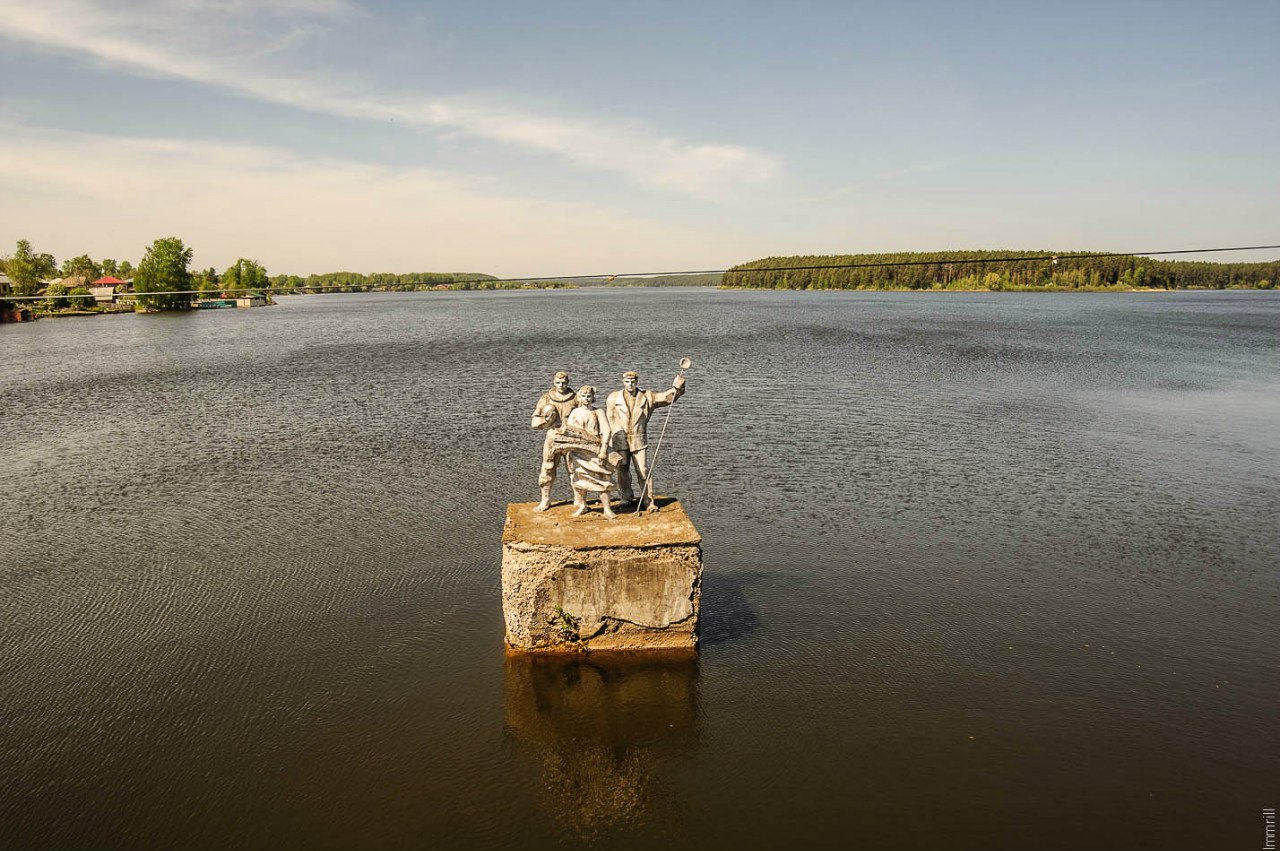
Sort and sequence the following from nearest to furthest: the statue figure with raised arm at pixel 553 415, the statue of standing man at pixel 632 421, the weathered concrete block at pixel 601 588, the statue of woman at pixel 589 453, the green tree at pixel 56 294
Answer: the weathered concrete block at pixel 601 588
the statue of woman at pixel 589 453
the statue figure with raised arm at pixel 553 415
the statue of standing man at pixel 632 421
the green tree at pixel 56 294

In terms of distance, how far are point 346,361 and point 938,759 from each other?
5121cm

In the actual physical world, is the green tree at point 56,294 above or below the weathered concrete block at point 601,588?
above

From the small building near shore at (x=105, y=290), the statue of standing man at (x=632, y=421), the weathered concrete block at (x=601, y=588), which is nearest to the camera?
the weathered concrete block at (x=601, y=588)

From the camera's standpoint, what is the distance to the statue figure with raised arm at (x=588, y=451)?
13578 millimetres

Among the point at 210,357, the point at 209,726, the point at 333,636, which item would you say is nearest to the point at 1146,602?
the point at 333,636

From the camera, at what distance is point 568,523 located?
13.3 metres

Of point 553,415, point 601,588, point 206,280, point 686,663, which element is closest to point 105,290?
point 206,280

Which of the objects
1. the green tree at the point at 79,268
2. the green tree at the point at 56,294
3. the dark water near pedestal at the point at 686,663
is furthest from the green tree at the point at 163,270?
the dark water near pedestal at the point at 686,663

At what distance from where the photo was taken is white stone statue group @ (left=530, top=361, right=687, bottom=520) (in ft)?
44.7

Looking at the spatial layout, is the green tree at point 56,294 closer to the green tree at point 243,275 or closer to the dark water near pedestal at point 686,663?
the green tree at point 243,275

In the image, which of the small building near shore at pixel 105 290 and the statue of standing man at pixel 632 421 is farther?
the small building near shore at pixel 105 290

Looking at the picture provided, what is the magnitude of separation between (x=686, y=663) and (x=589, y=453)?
404 centimetres

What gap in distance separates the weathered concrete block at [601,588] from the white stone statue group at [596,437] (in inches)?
47.5

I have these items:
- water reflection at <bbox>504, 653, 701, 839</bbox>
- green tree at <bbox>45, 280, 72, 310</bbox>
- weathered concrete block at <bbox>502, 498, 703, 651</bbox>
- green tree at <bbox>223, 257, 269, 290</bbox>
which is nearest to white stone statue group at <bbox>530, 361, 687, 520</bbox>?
weathered concrete block at <bbox>502, 498, 703, 651</bbox>
